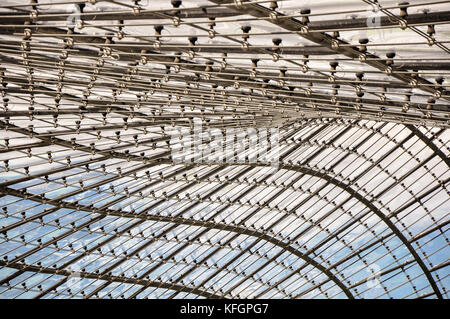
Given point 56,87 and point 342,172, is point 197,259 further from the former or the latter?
point 56,87

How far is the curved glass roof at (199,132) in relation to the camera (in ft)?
56.0

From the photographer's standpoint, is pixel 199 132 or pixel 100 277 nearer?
pixel 199 132

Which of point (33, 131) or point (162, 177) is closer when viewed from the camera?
point (33, 131)

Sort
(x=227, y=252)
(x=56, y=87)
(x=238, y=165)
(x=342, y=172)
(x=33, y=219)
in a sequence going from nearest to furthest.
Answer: (x=56, y=87), (x=33, y=219), (x=238, y=165), (x=342, y=172), (x=227, y=252)

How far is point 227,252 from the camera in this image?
49.2 meters

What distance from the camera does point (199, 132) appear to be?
31.8 metres

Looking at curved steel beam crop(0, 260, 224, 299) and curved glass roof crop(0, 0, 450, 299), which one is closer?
curved glass roof crop(0, 0, 450, 299)

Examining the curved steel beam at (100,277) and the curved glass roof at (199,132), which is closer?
the curved glass roof at (199,132)

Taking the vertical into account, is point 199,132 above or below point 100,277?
above

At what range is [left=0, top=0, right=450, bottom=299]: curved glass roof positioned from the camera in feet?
56.0
